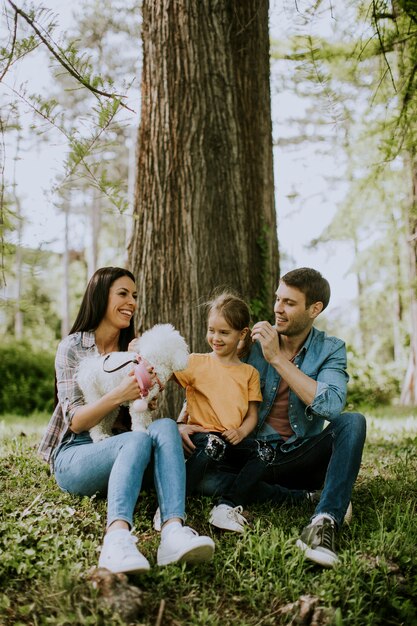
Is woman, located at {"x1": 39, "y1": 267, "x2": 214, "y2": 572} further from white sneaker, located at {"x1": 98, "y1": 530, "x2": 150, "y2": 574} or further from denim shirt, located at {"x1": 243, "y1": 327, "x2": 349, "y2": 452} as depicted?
denim shirt, located at {"x1": 243, "y1": 327, "x2": 349, "y2": 452}

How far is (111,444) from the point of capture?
3.20 meters

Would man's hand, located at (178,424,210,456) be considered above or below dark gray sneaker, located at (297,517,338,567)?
above

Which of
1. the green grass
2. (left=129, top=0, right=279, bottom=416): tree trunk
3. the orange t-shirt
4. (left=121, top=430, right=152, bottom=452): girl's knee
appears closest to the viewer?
the green grass

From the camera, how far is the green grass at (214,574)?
2.56 meters

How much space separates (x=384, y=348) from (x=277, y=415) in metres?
23.0

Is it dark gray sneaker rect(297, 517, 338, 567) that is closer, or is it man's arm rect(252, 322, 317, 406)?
dark gray sneaker rect(297, 517, 338, 567)

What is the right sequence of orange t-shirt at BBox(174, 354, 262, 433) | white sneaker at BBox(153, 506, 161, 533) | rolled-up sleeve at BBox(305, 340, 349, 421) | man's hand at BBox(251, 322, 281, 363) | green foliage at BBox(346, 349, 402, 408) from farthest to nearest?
1. green foliage at BBox(346, 349, 402, 408)
2. orange t-shirt at BBox(174, 354, 262, 433)
3. man's hand at BBox(251, 322, 281, 363)
4. rolled-up sleeve at BBox(305, 340, 349, 421)
5. white sneaker at BBox(153, 506, 161, 533)

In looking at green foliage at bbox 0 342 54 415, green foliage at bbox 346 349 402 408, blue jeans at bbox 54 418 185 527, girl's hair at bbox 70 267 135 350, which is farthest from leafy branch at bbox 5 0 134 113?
green foliage at bbox 346 349 402 408

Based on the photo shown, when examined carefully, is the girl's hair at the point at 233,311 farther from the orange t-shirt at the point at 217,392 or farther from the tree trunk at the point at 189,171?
the tree trunk at the point at 189,171

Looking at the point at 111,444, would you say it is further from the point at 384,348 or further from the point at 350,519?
the point at 384,348

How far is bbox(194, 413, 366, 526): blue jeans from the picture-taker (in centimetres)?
323

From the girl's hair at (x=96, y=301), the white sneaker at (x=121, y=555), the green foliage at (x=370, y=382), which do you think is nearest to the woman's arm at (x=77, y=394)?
the girl's hair at (x=96, y=301)

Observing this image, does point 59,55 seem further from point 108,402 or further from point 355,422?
point 355,422

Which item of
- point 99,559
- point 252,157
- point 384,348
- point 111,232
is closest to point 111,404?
point 99,559
